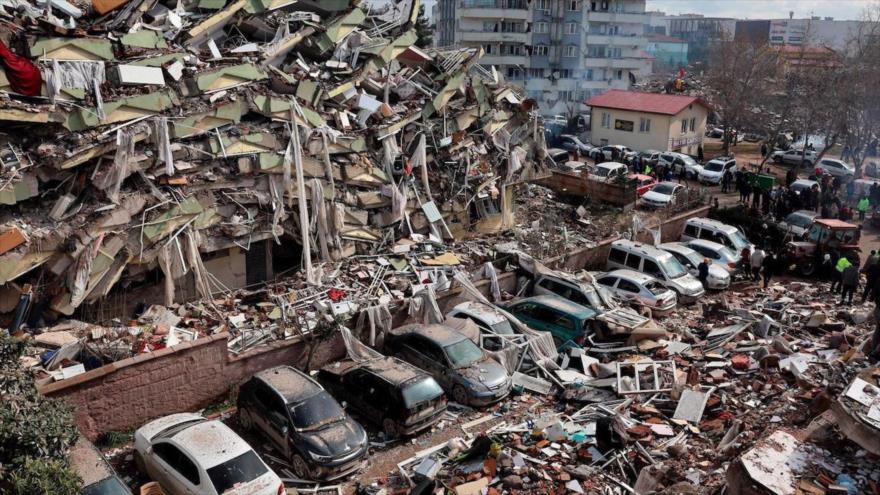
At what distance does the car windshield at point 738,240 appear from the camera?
2361 centimetres

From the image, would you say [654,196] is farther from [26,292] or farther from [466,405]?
[26,292]

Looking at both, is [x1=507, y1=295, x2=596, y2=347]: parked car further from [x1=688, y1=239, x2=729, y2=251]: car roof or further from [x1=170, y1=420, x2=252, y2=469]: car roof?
[x1=170, y1=420, x2=252, y2=469]: car roof

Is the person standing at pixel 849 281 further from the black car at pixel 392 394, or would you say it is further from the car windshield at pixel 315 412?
the car windshield at pixel 315 412

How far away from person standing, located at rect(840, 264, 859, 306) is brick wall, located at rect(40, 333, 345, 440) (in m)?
14.6

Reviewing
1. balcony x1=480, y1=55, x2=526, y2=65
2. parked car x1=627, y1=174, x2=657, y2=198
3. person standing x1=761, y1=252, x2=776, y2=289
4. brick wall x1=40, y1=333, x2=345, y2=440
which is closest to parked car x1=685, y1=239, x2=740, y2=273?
→ person standing x1=761, y1=252, x2=776, y2=289

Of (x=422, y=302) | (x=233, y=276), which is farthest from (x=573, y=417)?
(x=233, y=276)

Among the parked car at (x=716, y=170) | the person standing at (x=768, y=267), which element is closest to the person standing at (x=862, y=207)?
the parked car at (x=716, y=170)

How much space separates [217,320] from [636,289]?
10.8m

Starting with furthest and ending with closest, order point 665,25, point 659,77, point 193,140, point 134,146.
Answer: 1. point 665,25
2. point 659,77
3. point 193,140
4. point 134,146

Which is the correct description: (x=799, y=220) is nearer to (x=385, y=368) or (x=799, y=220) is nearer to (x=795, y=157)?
(x=795, y=157)

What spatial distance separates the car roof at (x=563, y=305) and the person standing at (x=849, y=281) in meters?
7.67

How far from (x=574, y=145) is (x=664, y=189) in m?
14.3

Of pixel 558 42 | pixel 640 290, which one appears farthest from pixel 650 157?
pixel 558 42

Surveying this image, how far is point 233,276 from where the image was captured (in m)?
19.2
